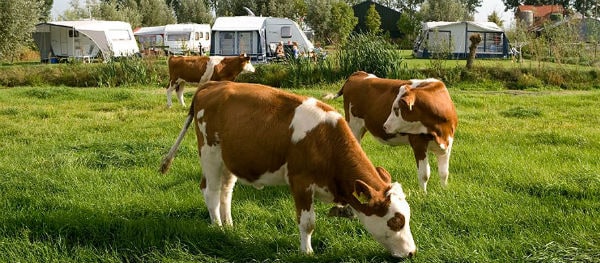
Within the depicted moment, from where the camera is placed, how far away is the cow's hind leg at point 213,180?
5.35 meters

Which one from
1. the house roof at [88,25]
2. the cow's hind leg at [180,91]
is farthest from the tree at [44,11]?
the cow's hind leg at [180,91]

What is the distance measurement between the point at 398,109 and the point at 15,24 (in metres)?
28.4

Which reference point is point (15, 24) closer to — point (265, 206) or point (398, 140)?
point (398, 140)

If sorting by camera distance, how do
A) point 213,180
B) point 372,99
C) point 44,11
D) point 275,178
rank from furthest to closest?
point 44,11, point 372,99, point 213,180, point 275,178

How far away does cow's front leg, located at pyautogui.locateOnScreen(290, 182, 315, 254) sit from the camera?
4.66 metres

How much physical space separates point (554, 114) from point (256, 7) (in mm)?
46785

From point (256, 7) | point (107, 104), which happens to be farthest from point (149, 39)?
point (107, 104)

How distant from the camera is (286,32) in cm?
3300

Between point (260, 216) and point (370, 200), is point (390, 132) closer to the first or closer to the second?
point (260, 216)

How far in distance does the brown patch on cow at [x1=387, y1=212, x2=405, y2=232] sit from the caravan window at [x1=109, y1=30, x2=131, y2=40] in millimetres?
33999

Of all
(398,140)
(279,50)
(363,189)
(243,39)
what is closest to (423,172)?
(398,140)

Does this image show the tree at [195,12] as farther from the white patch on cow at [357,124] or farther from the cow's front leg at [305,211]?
the cow's front leg at [305,211]

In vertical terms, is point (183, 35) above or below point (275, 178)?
above

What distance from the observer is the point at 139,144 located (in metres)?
8.95
